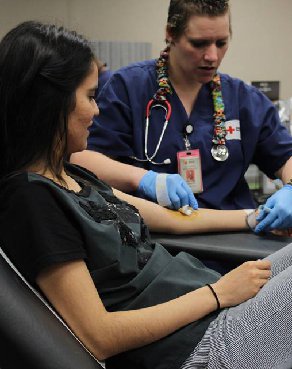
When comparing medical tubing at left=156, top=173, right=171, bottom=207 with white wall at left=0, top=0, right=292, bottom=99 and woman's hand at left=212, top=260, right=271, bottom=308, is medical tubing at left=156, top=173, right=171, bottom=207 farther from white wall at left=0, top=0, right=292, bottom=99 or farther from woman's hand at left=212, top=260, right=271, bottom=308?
white wall at left=0, top=0, right=292, bottom=99

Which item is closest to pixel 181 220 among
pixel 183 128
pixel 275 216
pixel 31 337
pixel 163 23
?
pixel 275 216

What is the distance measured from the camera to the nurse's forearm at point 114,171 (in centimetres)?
151

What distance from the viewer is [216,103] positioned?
165cm

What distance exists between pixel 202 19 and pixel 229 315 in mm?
1040

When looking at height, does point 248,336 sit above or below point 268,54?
below

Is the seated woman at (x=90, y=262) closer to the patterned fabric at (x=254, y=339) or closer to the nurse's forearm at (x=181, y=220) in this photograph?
the patterned fabric at (x=254, y=339)

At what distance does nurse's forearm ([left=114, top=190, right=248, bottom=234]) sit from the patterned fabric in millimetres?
473

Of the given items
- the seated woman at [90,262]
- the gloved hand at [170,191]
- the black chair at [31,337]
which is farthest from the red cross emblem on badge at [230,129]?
the black chair at [31,337]

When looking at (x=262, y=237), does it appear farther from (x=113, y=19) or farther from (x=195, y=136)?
(x=113, y=19)

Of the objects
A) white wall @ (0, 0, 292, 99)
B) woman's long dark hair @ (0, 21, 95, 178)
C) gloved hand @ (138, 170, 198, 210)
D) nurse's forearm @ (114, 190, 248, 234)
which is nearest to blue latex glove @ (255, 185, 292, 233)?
nurse's forearm @ (114, 190, 248, 234)

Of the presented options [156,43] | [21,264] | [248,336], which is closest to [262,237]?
[248,336]

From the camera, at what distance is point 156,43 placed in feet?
14.5

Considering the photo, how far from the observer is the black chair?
674 millimetres

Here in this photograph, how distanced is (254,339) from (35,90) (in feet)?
2.02
